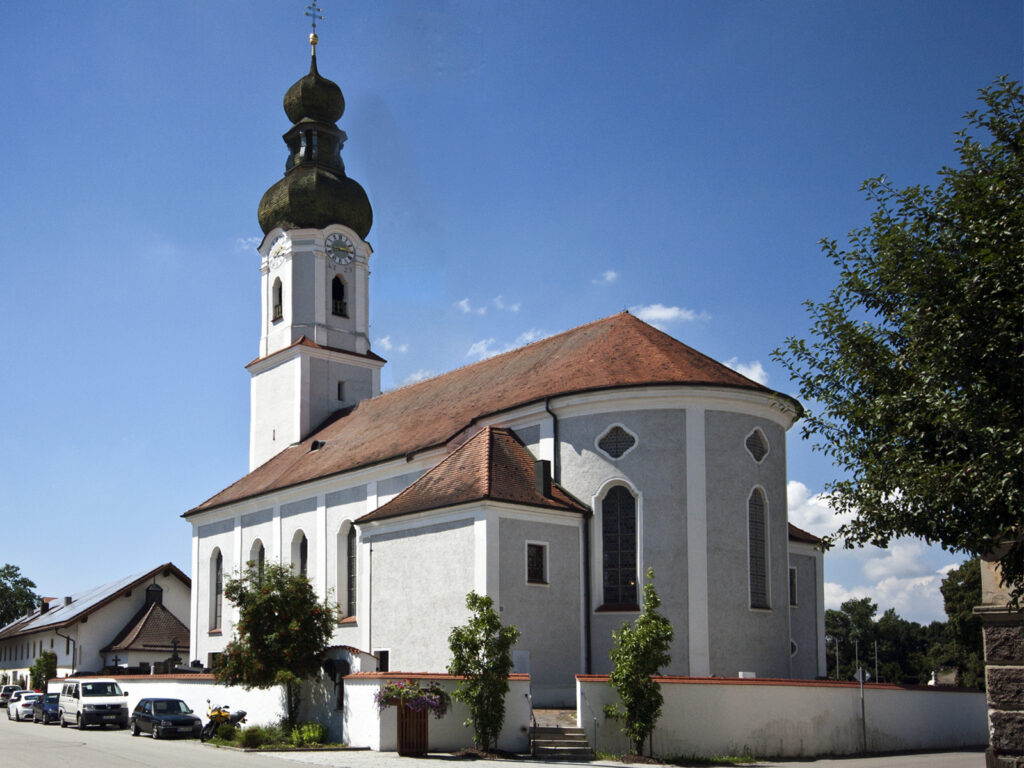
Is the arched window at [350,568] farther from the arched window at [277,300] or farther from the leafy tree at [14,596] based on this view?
the leafy tree at [14,596]

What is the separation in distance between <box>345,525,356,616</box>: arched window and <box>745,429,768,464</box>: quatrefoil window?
1317cm

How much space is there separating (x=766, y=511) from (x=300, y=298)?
77.6 ft

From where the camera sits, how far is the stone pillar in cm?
984

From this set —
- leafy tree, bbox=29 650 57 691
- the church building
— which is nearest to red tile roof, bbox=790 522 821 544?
the church building

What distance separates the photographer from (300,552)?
123 feet

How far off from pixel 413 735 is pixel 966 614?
40642 millimetres

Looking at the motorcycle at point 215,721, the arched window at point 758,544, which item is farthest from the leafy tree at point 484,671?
the arched window at point 758,544

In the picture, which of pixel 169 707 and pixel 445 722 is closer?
pixel 445 722

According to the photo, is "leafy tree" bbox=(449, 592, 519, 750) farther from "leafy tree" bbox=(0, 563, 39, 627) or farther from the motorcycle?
"leafy tree" bbox=(0, 563, 39, 627)

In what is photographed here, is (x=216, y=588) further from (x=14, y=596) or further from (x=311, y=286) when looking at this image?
(x=14, y=596)

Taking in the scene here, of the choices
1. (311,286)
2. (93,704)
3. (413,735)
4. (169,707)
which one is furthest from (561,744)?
(311,286)

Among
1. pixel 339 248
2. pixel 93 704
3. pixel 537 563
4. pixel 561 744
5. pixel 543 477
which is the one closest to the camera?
pixel 561 744

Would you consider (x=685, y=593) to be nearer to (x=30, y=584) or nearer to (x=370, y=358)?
(x=370, y=358)

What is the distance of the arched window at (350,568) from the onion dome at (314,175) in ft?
51.5
